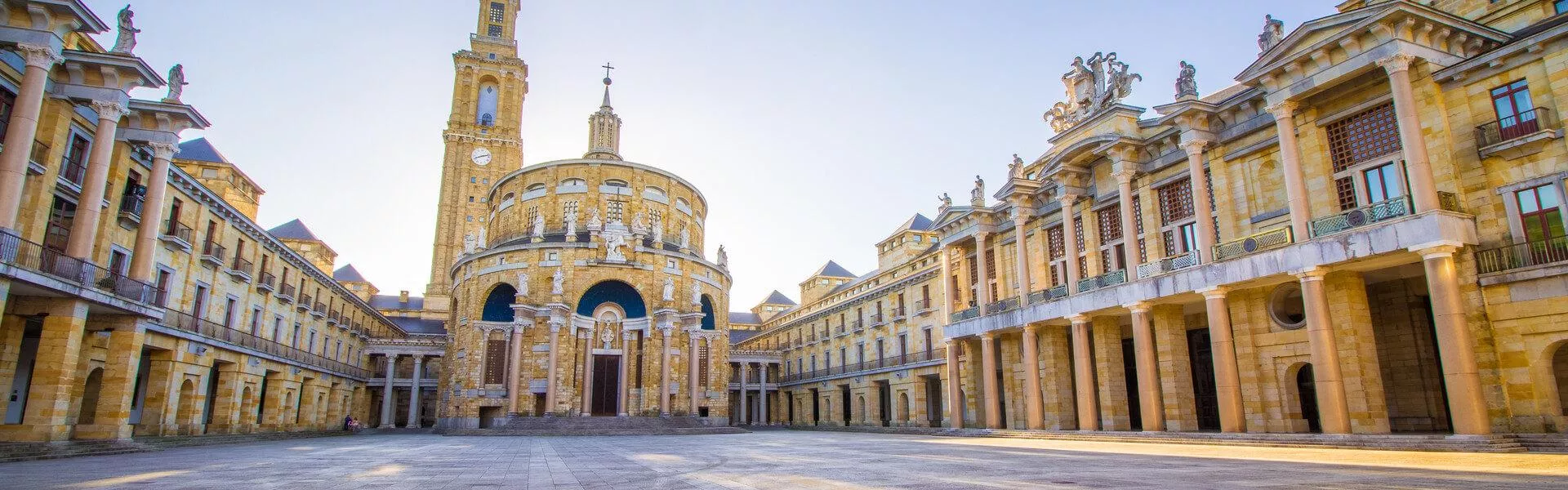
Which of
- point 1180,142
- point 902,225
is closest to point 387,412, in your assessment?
point 902,225

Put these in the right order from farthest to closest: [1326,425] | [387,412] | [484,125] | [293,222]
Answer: [484,125]
[293,222]
[387,412]
[1326,425]

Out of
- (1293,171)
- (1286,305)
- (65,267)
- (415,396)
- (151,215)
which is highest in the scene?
(1293,171)

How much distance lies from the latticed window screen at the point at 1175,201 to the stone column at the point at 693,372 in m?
26.7

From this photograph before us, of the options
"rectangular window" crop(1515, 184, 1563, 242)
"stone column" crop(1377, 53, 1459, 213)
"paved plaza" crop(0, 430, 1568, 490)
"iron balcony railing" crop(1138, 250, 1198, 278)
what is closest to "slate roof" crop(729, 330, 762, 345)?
"iron balcony railing" crop(1138, 250, 1198, 278)

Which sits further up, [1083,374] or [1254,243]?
[1254,243]

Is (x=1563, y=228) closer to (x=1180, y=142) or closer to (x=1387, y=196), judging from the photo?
(x=1387, y=196)

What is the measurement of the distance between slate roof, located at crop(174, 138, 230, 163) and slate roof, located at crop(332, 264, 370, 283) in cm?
2676

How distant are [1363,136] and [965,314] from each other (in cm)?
1625

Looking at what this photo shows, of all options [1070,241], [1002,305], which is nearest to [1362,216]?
[1070,241]

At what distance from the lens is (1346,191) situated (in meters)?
19.8

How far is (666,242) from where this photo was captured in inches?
1945

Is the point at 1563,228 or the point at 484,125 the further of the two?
the point at 484,125

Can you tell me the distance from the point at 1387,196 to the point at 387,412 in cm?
5474

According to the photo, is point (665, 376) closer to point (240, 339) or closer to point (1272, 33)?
point (240, 339)
